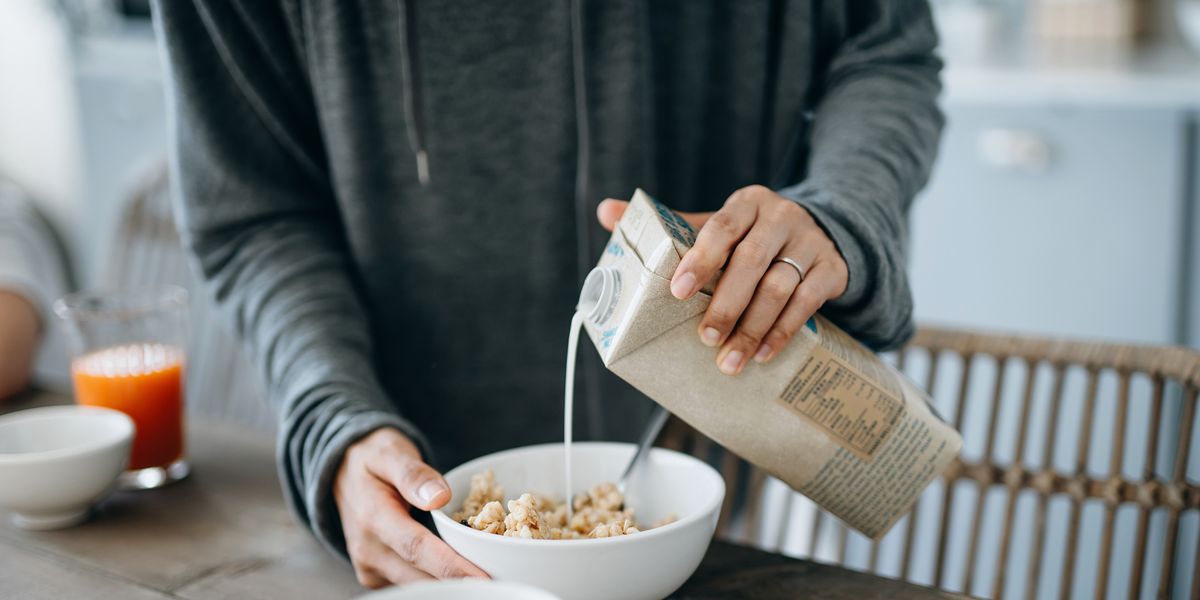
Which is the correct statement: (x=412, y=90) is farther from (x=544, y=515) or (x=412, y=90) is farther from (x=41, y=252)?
(x=41, y=252)

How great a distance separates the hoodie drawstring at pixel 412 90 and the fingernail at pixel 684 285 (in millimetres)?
451

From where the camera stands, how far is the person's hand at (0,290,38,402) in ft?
4.15

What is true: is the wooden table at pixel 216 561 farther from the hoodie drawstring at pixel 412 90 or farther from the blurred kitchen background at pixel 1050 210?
the blurred kitchen background at pixel 1050 210

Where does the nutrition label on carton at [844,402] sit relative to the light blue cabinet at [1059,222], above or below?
above

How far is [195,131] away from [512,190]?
30 cm

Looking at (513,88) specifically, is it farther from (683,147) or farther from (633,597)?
(633,597)

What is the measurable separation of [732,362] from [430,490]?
215 mm

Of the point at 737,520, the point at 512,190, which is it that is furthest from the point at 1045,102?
the point at 512,190

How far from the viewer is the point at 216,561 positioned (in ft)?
2.75

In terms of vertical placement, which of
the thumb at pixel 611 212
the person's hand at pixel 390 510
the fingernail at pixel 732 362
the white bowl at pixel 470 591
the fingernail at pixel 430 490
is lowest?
the person's hand at pixel 390 510

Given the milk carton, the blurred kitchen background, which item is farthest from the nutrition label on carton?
the blurred kitchen background

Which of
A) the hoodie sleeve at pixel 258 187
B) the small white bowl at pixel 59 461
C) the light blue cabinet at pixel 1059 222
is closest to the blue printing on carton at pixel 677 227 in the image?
the hoodie sleeve at pixel 258 187

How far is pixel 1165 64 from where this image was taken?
203 centimetres

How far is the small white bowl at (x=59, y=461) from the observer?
863 millimetres
